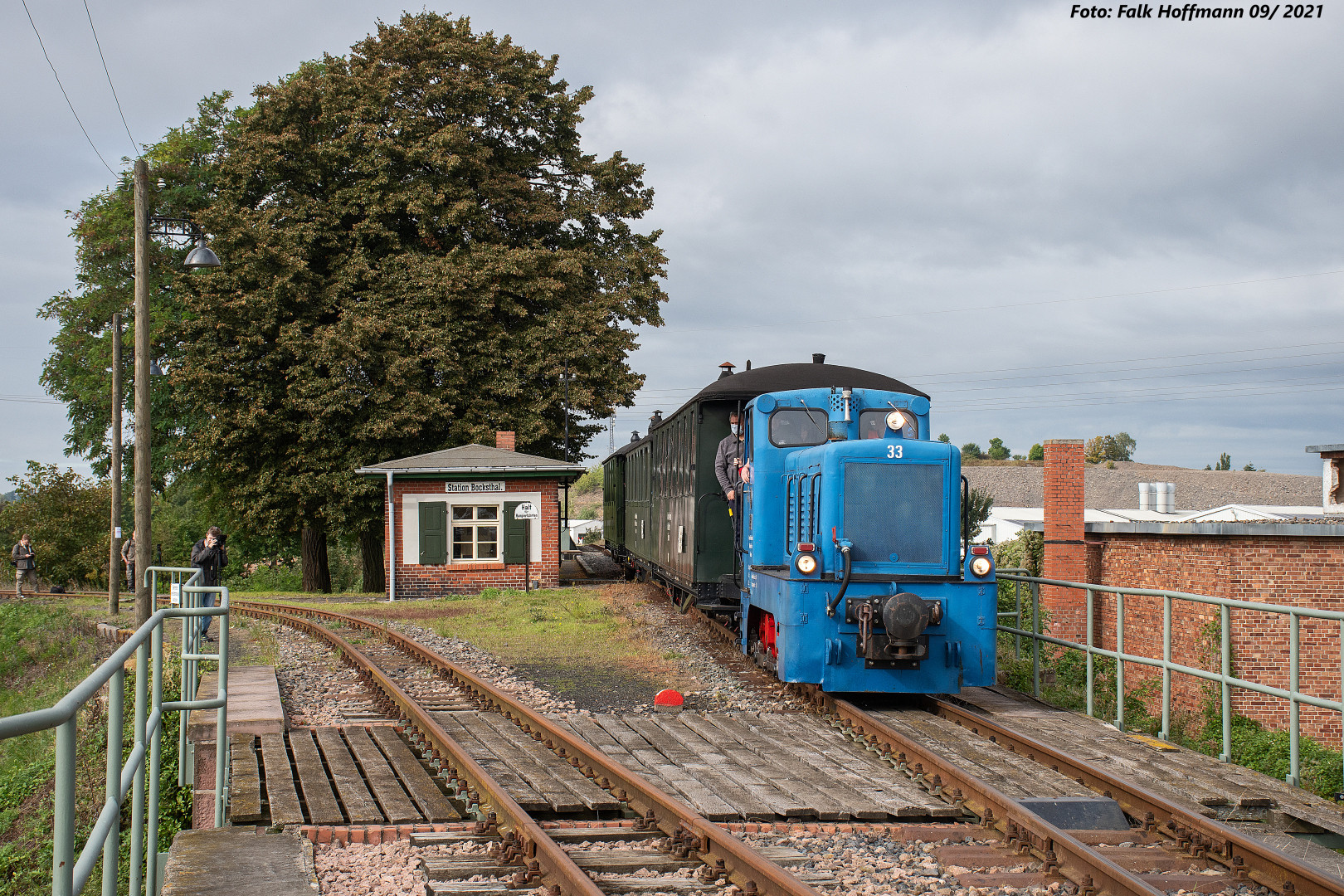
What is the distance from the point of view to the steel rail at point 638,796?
498 centimetres

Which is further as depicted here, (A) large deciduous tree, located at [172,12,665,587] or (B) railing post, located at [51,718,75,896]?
(A) large deciduous tree, located at [172,12,665,587]

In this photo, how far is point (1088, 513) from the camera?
41.4 meters

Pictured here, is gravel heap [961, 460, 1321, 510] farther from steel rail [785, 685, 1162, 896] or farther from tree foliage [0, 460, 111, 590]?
steel rail [785, 685, 1162, 896]

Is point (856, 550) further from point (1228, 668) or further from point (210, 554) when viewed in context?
point (210, 554)

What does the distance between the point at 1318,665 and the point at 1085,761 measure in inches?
513

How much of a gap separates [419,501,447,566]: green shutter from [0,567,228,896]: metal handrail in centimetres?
1748

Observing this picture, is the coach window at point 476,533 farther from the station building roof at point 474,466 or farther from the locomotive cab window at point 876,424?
the locomotive cab window at point 876,424

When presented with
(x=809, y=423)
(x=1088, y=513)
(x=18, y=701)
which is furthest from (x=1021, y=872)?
(x=1088, y=513)

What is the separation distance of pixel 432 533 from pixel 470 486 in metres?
1.35

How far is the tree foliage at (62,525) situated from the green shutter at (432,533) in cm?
1921

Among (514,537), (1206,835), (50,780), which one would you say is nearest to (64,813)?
(1206,835)

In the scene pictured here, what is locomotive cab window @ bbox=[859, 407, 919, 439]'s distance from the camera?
35.3ft

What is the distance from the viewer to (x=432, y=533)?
24578 millimetres

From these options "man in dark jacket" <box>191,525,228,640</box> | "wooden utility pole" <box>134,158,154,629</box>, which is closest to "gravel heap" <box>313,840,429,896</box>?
"man in dark jacket" <box>191,525,228,640</box>
